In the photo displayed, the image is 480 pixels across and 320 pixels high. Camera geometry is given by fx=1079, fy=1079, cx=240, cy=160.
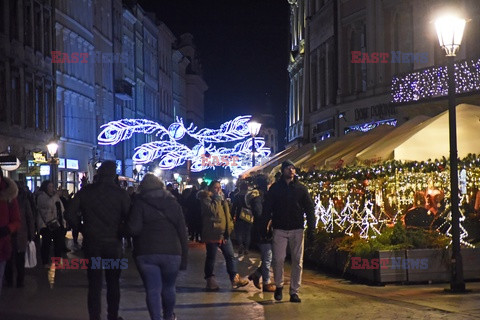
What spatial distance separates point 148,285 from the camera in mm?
10633

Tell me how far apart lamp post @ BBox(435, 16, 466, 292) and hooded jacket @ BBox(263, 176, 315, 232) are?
236cm

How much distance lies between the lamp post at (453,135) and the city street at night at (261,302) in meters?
0.35

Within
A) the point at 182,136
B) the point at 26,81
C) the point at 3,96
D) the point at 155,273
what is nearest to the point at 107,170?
the point at 155,273

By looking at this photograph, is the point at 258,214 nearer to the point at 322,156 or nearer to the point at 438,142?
the point at 438,142

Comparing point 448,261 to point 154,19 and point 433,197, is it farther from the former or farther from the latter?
point 154,19

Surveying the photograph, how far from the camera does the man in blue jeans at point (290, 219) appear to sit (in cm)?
1426

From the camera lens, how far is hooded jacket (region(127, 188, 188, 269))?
10633 millimetres

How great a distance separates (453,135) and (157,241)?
6286 mm

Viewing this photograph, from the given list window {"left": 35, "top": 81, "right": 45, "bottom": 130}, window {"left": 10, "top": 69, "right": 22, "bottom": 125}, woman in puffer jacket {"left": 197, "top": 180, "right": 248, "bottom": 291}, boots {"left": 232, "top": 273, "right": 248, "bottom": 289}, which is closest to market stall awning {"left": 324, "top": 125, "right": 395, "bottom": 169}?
woman in puffer jacket {"left": 197, "top": 180, "right": 248, "bottom": 291}

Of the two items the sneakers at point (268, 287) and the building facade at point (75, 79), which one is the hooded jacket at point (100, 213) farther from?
the building facade at point (75, 79)

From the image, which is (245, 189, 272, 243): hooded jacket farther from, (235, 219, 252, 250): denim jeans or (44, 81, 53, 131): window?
(44, 81, 53, 131): window

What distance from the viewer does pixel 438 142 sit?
1897 cm

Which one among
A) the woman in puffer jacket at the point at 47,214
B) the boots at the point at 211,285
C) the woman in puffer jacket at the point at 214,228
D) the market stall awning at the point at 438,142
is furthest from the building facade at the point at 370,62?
the boots at the point at 211,285

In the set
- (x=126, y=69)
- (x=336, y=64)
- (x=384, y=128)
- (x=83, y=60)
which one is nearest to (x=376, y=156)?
(x=384, y=128)
